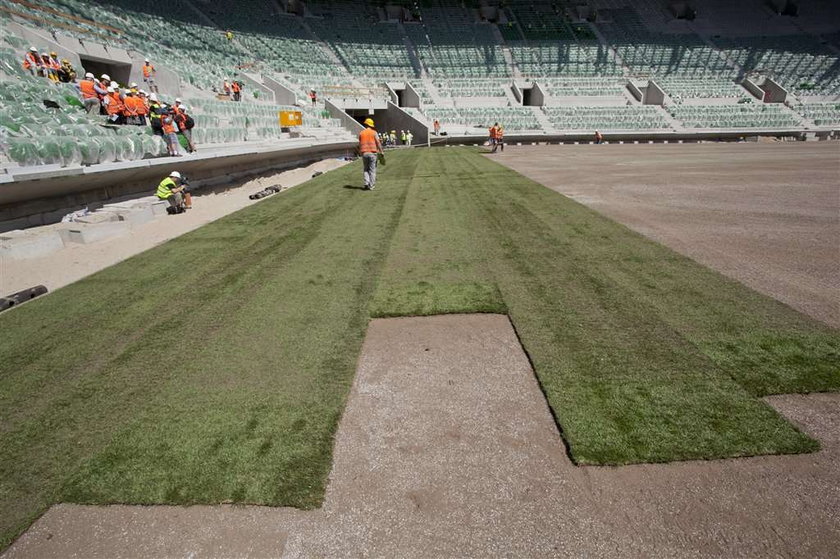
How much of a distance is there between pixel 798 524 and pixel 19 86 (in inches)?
Result: 663

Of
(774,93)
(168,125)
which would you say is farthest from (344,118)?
(774,93)

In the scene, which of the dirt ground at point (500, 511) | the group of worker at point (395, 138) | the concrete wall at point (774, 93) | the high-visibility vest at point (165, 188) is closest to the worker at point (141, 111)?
the high-visibility vest at point (165, 188)

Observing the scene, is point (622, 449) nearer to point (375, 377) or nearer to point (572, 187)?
point (375, 377)

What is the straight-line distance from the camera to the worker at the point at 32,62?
13633mm

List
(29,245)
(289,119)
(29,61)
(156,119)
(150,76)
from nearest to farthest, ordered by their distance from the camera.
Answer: (29,245) → (156,119) → (29,61) → (150,76) → (289,119)

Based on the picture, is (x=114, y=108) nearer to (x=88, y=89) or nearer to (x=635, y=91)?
(x=88, y=89)

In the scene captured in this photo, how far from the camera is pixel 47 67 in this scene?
562 inches

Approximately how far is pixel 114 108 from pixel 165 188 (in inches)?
198

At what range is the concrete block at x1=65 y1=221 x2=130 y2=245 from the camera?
7.27 m

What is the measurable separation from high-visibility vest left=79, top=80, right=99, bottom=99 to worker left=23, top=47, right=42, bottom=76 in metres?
2.57

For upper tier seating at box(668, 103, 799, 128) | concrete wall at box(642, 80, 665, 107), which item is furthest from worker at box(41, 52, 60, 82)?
concrete wall at box(642, 80, 665, 107)

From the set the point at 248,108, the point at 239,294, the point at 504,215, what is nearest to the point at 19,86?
the point at 248,108

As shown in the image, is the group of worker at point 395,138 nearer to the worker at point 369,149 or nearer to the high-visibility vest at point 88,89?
the high-visibility vest at point 88,89

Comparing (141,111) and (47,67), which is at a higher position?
(47,67)
